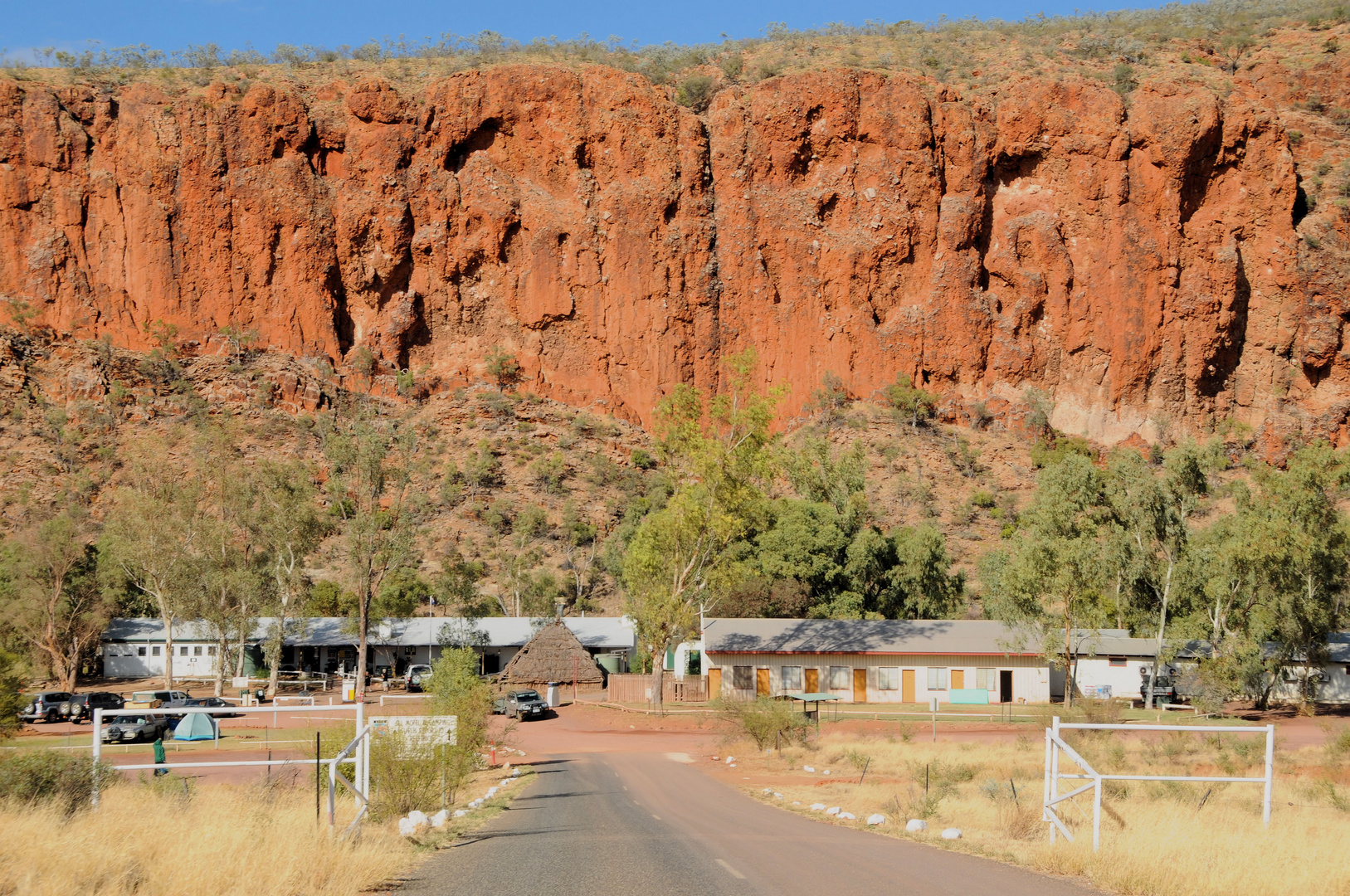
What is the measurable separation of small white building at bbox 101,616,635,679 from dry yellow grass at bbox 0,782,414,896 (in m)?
45.7


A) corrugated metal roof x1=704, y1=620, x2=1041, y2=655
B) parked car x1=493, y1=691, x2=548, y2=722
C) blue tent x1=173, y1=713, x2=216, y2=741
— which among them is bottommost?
parked car x1=493, y1=691, x2=548, y2=722

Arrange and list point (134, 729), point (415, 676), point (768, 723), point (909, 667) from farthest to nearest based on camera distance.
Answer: point (415, 676), point (909, 667), point (134, 729), point (768, 723)

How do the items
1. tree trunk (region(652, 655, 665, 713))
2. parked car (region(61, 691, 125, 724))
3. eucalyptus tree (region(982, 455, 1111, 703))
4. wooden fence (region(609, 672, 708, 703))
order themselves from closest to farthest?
1. parked car (region(61, 691, 125, 724))
2. eucalyptus tree (region(982, 455, 1111, 703))
3. tree trunk (region(652, 655, 665, 713))
4. wooden fence (region(609, 672, 708, 703))

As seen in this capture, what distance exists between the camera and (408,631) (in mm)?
61688

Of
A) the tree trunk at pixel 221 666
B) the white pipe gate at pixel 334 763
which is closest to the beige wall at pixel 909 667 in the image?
the tree trunk at pixel 221 666

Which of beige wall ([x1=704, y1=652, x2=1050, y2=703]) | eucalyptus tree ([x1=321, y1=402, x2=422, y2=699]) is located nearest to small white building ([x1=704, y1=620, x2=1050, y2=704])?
beige wall ([x1=704, y1=652, x2=1050, y2=703])

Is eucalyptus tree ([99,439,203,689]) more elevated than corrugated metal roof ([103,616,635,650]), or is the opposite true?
eucalyptus tree ([99,439,203,689])

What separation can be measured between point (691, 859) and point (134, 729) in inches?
1092

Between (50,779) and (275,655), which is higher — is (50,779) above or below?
above

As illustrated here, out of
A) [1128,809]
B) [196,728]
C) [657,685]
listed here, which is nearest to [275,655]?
[196,728]

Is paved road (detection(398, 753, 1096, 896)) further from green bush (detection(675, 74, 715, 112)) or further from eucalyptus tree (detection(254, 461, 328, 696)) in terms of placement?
green bush (detection(675, 74, 715, 112))

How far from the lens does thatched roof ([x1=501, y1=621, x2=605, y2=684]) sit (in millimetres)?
51500

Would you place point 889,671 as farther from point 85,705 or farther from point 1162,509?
point 85,705

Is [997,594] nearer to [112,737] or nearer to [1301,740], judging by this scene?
[1301,740]
